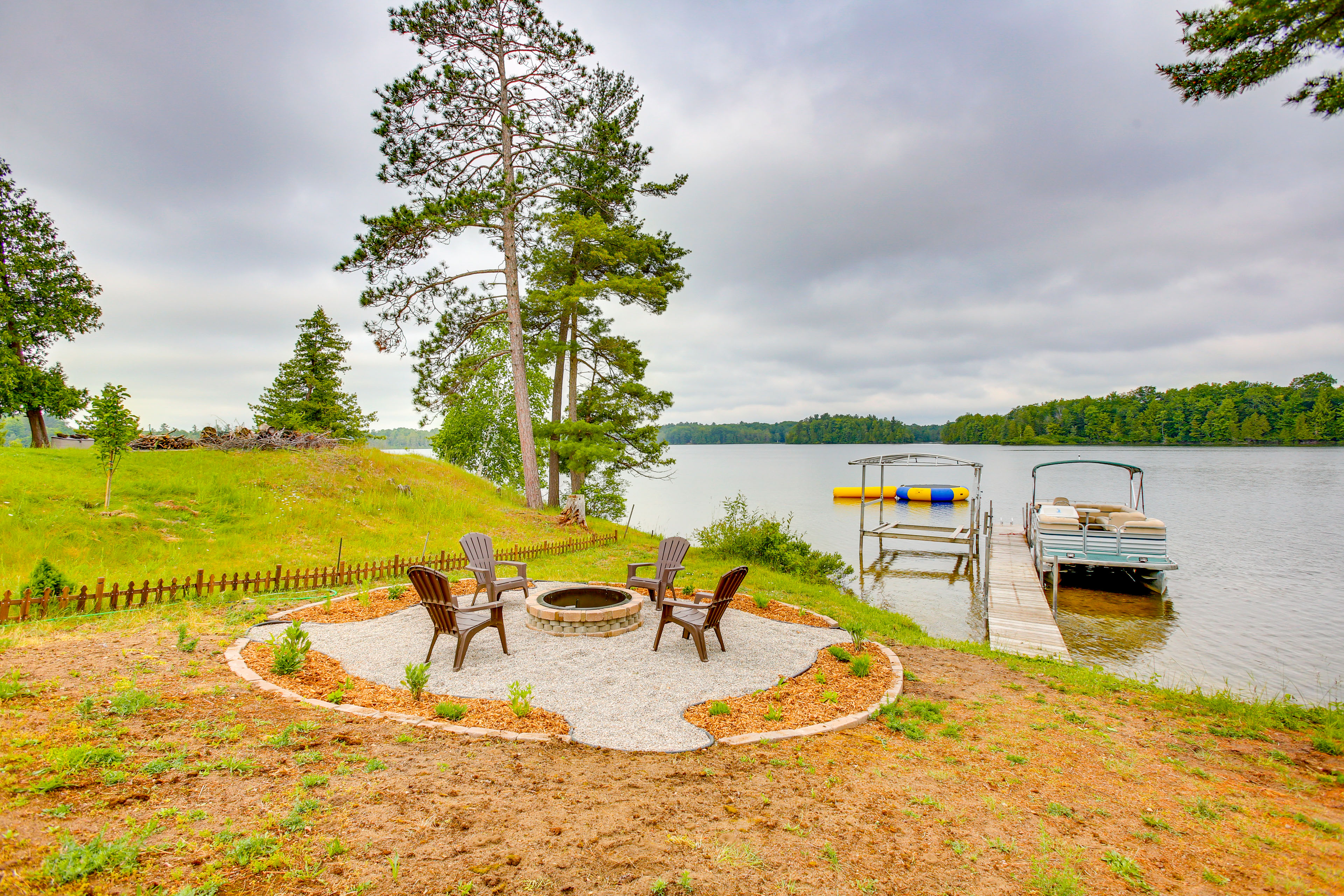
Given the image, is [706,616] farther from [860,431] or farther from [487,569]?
[860,431]

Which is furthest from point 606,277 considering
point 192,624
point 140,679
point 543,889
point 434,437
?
point 434,437

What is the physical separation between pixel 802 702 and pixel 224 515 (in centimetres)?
1158

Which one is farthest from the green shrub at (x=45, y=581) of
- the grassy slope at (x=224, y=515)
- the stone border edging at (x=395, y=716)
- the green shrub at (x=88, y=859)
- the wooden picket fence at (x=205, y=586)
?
the green shrub at (x=88, y=859)

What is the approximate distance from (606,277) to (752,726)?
15.0m

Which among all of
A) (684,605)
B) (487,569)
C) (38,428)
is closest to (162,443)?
(38,428)

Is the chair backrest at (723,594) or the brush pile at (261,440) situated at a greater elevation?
the brush pile at (261,440)

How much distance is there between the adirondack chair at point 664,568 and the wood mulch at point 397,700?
291 centimetres

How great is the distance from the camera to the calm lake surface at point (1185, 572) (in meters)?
9.48

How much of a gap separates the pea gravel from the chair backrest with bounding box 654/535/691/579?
83 cm

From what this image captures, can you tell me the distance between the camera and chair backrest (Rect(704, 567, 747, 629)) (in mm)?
5617

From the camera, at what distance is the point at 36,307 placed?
13.8 m

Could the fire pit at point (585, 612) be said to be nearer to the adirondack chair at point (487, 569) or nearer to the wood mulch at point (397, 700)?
the adirondack chair at point (487, 569)

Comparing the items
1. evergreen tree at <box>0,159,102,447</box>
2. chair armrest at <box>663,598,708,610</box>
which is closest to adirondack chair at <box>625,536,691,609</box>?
chair armrest at <box>663,598,708,610</box>

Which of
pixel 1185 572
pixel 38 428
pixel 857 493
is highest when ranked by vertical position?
pixel 38 428
